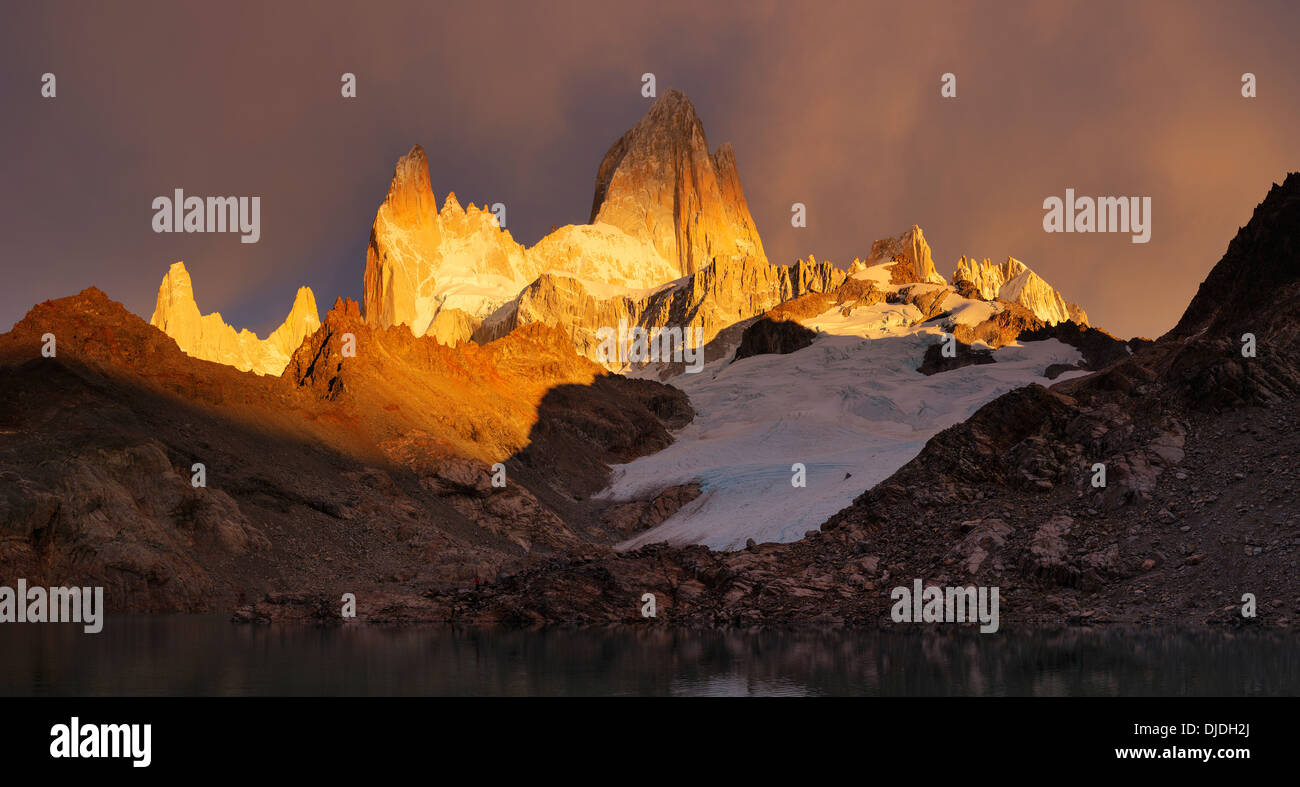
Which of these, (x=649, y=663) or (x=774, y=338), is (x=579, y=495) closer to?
(x=649, y=663)

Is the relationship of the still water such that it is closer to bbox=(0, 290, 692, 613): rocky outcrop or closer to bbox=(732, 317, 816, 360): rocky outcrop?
bbox=(0, 290, 692, 613): rocky outcrop

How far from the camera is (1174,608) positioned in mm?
31109

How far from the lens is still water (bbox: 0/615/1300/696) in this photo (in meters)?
18.7

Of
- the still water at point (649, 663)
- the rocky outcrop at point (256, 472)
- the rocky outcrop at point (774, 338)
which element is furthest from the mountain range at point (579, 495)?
the rocky outcrop at point (774, 338)

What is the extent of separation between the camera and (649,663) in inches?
946

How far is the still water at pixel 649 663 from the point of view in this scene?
18734 mm

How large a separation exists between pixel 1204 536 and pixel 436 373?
217ft

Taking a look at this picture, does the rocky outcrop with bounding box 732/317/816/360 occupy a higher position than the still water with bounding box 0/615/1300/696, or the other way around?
the rocky outcrop with bounding box 732/317/816/360

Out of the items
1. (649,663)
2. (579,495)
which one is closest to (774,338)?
(579,495)

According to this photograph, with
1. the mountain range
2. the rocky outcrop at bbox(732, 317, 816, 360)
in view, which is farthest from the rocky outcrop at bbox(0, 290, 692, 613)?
the rocky outcrop at bbox(732, 317, 816, 360)

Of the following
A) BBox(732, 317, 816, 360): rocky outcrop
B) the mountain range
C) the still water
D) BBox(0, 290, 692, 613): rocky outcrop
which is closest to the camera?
the still water

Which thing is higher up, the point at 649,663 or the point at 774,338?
the point at 774,338

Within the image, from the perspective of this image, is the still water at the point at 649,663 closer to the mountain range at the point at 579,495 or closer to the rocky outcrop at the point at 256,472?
the mountain range at the point at 579,495
